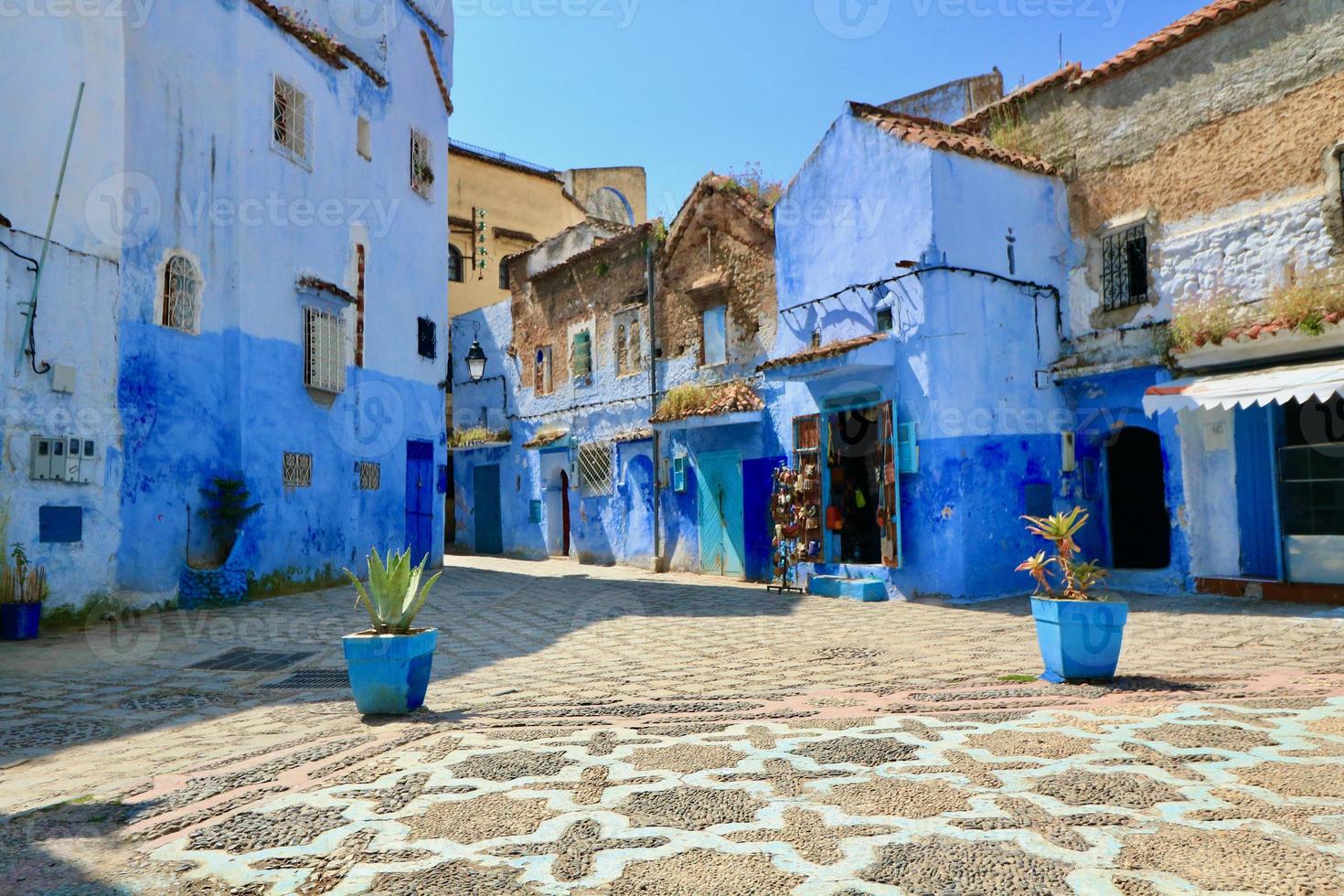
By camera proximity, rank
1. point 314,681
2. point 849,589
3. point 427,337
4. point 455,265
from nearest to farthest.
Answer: point 314,681 → point 849,589 → point 427,337 → point 455,265

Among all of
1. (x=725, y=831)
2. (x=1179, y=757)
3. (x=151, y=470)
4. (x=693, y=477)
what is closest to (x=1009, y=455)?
(x=693, y=477)

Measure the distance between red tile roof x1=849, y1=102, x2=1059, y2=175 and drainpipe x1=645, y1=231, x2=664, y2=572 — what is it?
5.44 metres

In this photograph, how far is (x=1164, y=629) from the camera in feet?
30.0

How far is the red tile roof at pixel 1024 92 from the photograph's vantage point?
42.9 ft

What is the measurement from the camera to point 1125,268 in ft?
41.2

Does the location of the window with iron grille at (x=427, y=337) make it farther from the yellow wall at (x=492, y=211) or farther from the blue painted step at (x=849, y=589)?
the blue painted step at (x=849, y=589)

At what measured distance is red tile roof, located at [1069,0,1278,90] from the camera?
36.4ft

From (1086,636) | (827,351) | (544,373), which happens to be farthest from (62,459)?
(544,373)

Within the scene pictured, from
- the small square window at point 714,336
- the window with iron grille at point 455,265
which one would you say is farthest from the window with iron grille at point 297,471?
the window with iron grille at point 455,265

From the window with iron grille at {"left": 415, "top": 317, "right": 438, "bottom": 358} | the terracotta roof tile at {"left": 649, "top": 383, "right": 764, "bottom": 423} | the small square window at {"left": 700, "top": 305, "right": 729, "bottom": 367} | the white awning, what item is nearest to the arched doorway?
the white awning

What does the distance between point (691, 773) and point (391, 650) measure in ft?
7.37

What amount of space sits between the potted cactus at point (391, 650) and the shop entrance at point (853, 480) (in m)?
8.53

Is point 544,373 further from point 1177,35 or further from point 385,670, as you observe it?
point 385,670

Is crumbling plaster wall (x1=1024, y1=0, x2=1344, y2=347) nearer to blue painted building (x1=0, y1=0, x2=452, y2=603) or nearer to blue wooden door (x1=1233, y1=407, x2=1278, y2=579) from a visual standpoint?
blue wooden door (x1=1233, y1=407, x2=1278, y2=579)
